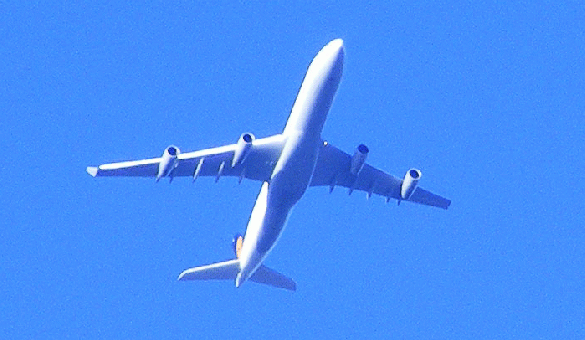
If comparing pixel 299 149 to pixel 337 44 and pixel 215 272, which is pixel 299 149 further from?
pixel 215 272

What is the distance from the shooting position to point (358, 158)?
A: 75.4 metres

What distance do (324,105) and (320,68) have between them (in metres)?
2.08

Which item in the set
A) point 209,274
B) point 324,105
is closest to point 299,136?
point 324,105

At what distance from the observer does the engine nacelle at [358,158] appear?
2955 inches

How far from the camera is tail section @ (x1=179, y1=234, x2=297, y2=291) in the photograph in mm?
81812

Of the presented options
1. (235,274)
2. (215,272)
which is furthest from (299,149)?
(215,272)

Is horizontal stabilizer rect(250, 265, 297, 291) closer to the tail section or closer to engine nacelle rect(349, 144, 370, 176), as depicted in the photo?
the tail section

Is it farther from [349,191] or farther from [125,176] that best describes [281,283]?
[125,176]

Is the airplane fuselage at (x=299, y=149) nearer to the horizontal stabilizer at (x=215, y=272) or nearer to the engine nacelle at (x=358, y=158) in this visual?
the engine nacelle at (x=358, y=158)

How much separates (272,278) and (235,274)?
323cm

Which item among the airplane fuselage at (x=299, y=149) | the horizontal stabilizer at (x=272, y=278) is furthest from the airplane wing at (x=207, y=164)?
the horizontal stabilizer at (x=272, y=278)

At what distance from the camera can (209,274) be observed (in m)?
82.4

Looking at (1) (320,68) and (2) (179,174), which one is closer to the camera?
(1) (320,68)

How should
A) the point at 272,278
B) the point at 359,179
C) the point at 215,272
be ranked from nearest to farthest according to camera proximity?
the point at 359,179
the point at 215,272
the point at 272,278
